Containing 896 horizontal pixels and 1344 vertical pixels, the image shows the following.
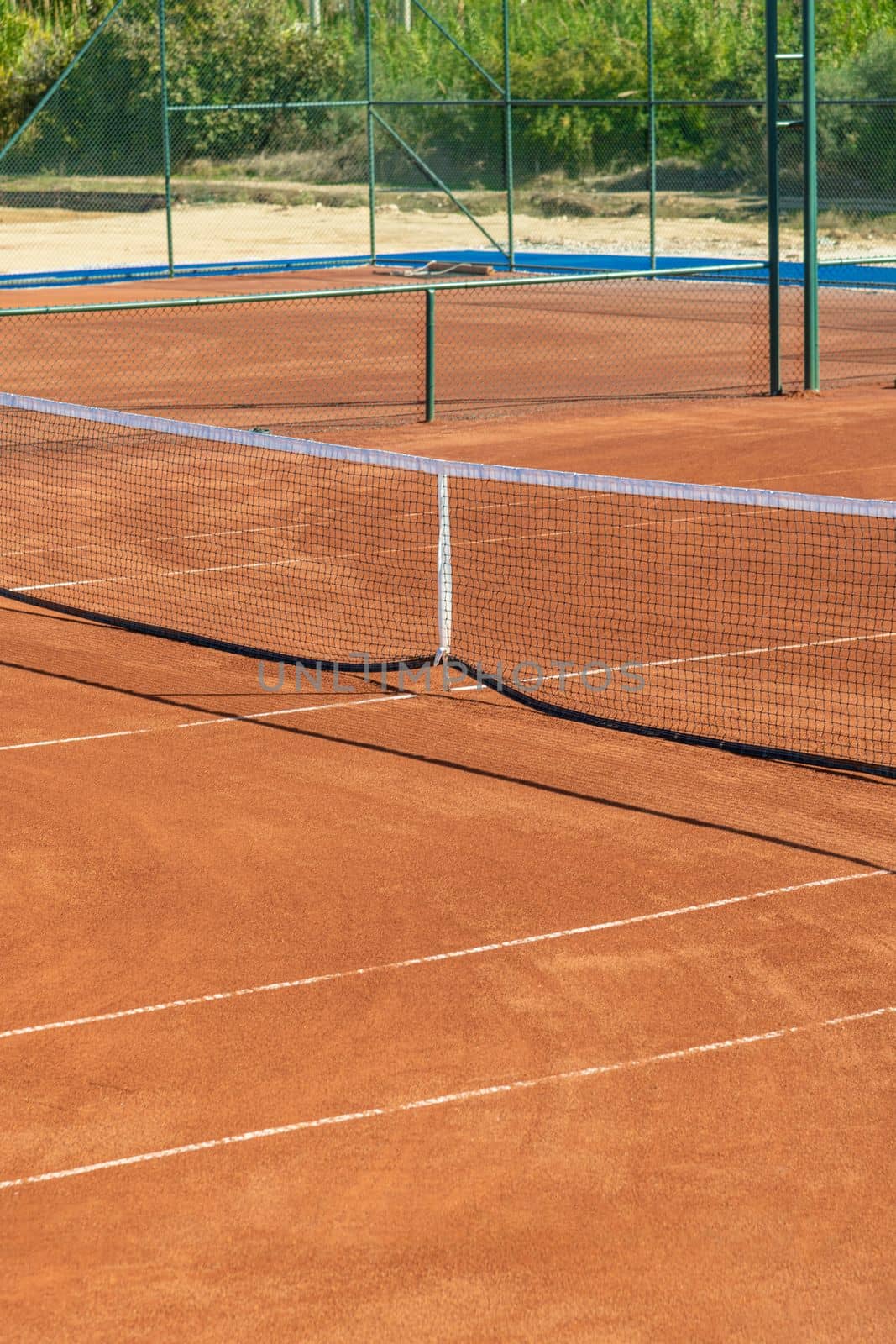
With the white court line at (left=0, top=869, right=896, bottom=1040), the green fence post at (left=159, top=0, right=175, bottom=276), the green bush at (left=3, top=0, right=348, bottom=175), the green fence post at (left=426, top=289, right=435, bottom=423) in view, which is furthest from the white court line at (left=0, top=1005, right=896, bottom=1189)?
the green bush at (left=3, top=0, right=348, bottom=175)

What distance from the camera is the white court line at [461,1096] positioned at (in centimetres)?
542

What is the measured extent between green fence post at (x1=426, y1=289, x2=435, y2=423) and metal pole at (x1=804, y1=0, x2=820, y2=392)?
425 cm

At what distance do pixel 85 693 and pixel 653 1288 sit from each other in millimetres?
6236

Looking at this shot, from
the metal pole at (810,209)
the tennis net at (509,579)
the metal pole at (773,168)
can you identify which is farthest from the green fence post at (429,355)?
the metal pole at (810,209)

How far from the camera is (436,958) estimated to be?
22.3 feet

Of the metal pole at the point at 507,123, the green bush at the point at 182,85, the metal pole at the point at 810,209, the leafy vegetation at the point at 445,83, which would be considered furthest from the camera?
the leafy vegetation at the point at 445,83

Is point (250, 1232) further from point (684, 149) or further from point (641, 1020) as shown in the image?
point (684, 149)

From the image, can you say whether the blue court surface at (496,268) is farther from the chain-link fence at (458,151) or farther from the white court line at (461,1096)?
the white court line at (461,1096)

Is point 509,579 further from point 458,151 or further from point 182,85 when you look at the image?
point 458,151

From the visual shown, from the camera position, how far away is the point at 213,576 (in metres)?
13.0

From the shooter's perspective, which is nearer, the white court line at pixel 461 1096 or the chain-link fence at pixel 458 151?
the white court line at pixel 461 1096

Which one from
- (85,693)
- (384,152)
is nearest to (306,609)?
(85,693)

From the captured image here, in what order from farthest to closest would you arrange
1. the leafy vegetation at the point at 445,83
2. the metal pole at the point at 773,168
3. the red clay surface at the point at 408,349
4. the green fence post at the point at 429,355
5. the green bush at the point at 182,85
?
1. the leafy vegetation at the point at 445,83
2. the green bush at the point at 182,85
3. the red clay surface at the point at 408,349
4. the metal pole at the point at 773,168
5. the green fence post at the point at 429,355

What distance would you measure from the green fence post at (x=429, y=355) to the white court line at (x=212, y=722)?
8.99 meters
